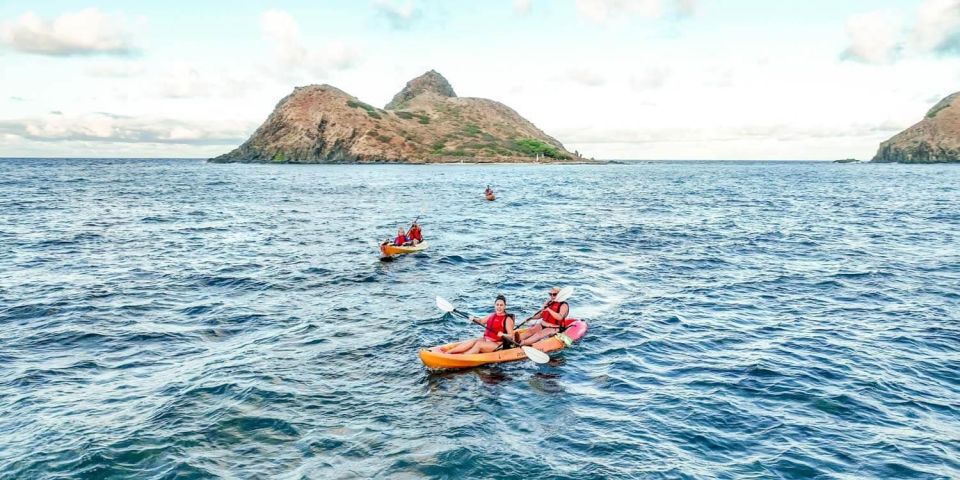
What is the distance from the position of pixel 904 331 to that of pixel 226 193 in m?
80.8

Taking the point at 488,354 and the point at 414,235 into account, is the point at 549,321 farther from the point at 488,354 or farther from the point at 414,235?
the point at 414,235

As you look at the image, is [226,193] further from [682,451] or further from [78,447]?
[682,451]

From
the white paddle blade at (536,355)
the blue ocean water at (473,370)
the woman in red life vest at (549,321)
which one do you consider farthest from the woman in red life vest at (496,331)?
the woman in red life vest at (549,321)

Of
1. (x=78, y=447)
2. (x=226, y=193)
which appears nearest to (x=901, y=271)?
(x=78, y=447)

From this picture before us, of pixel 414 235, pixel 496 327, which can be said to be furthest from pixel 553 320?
pixel 414 235

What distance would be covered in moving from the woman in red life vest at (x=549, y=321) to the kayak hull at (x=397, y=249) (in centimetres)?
1548

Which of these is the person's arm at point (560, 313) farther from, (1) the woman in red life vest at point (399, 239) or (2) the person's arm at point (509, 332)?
(1) the woman in red life vest at point (399, 239)

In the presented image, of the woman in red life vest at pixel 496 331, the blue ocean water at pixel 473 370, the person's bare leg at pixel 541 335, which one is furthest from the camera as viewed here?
the person's bare leg at pixel 541 335

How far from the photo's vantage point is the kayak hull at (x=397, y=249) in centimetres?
3462

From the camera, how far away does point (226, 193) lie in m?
83.8

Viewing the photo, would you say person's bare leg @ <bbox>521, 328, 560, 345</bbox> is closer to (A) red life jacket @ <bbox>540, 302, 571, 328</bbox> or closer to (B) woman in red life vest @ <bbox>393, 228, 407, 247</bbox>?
(A) red life jacket @ <bbox>540, 302, 571, 328</bbox>

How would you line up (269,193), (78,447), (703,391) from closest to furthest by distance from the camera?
(78,447)
(703,391)
(269,193)

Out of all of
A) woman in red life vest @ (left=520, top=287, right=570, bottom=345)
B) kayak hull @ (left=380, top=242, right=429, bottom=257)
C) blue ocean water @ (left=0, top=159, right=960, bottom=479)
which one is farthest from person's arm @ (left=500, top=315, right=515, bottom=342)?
kayak hull @ (left=380, top=242, right=429, bottom=257)

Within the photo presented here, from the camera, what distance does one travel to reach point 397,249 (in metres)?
35.0
